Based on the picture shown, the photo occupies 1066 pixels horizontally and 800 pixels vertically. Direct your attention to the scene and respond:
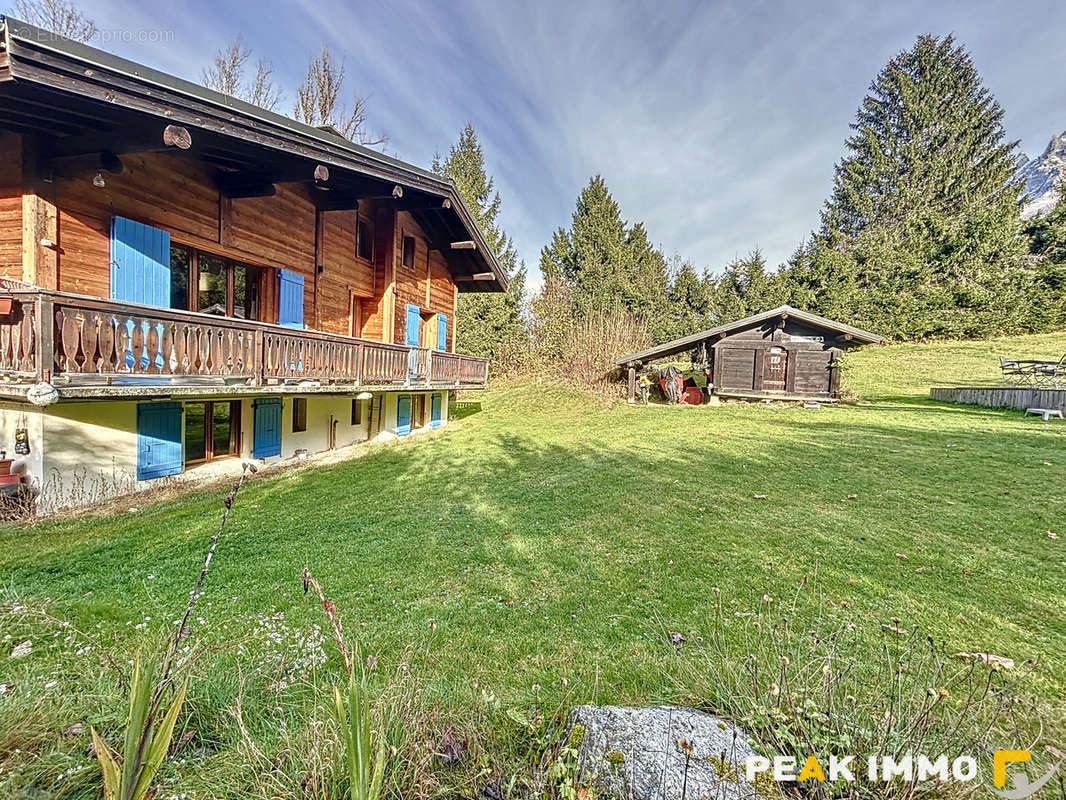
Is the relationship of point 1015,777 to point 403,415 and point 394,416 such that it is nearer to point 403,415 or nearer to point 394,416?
point 394,416

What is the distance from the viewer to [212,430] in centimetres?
929

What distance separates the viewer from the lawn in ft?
7.82

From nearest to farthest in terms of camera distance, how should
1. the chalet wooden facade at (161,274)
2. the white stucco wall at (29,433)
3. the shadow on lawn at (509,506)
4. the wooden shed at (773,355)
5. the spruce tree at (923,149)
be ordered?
the shadow on lawn at (509,506) < the chalet wooden facade at (161,274) < the white stucco wall at (29,433) < the wooden shed at (773,355) < the spruce tree at (923,149)

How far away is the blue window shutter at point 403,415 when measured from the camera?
556 inches

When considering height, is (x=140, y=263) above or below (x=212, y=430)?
above

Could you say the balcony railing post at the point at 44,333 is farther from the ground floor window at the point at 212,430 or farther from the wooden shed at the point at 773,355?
the wooden shed at the point at 773,355

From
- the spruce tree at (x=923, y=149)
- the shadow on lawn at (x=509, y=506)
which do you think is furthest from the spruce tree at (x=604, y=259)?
the shadow on lawn at (x=509, y=506)

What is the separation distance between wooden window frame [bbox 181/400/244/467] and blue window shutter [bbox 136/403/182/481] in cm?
16

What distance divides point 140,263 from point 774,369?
68.1ft

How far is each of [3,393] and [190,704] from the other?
17.5 ft

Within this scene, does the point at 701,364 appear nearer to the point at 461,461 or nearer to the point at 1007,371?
the point at 1007,371

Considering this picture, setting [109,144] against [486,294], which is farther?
[486,294]

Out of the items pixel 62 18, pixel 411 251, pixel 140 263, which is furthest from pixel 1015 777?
pixel 62 18

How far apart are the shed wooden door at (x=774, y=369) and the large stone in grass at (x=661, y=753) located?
65.4 feet
